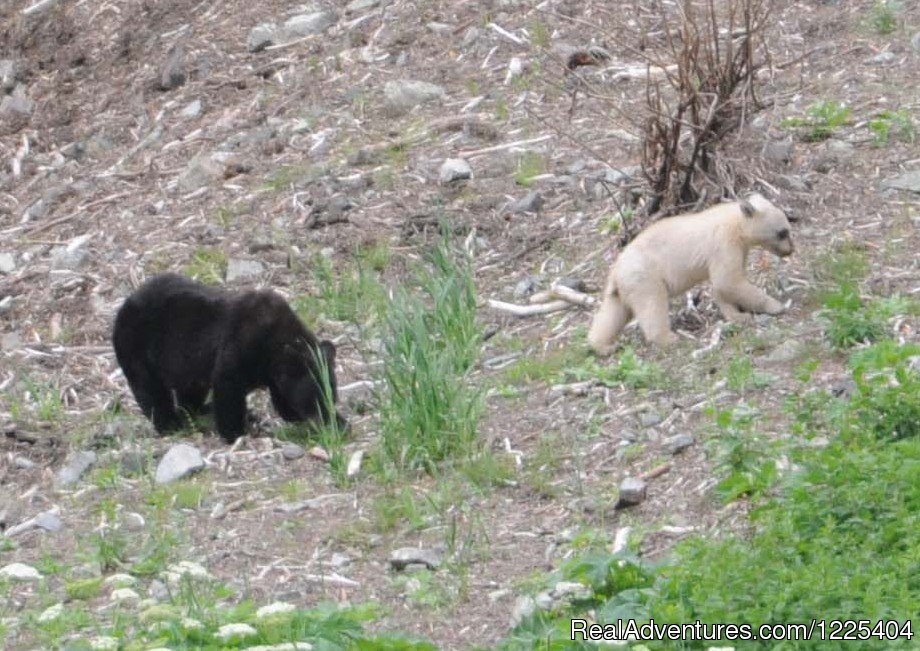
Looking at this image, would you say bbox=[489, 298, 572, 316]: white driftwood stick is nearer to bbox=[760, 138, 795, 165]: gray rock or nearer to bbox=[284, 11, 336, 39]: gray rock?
bbox=[760, 138, 795, 165]: gray rock

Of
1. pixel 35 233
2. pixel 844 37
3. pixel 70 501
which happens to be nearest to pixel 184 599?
pixel 70 501

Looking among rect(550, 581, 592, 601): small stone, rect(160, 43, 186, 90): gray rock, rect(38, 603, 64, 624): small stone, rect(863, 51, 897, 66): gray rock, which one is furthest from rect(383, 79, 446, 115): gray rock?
rect(550, 581, 592, 601): small stone

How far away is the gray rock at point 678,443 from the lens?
321 inches

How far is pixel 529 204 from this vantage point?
11.2 m

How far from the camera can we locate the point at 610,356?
9.46m

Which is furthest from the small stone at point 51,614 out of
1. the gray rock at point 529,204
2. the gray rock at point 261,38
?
the gray rock at point 261,38

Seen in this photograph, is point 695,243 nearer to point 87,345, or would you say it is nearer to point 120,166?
point 87,345

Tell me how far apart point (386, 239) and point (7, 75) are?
5.32 meters

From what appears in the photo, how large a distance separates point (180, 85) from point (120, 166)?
1.09m

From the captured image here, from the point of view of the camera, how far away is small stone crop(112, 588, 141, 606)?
665 centimetres

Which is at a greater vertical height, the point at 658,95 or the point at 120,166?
the point at 658,95

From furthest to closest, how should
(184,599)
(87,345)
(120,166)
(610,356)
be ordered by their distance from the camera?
(120,166) → (87,345) → (610,356) → (184,599)

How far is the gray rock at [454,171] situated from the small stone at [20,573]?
4803 mm

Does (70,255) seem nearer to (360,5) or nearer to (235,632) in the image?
(360,5)
